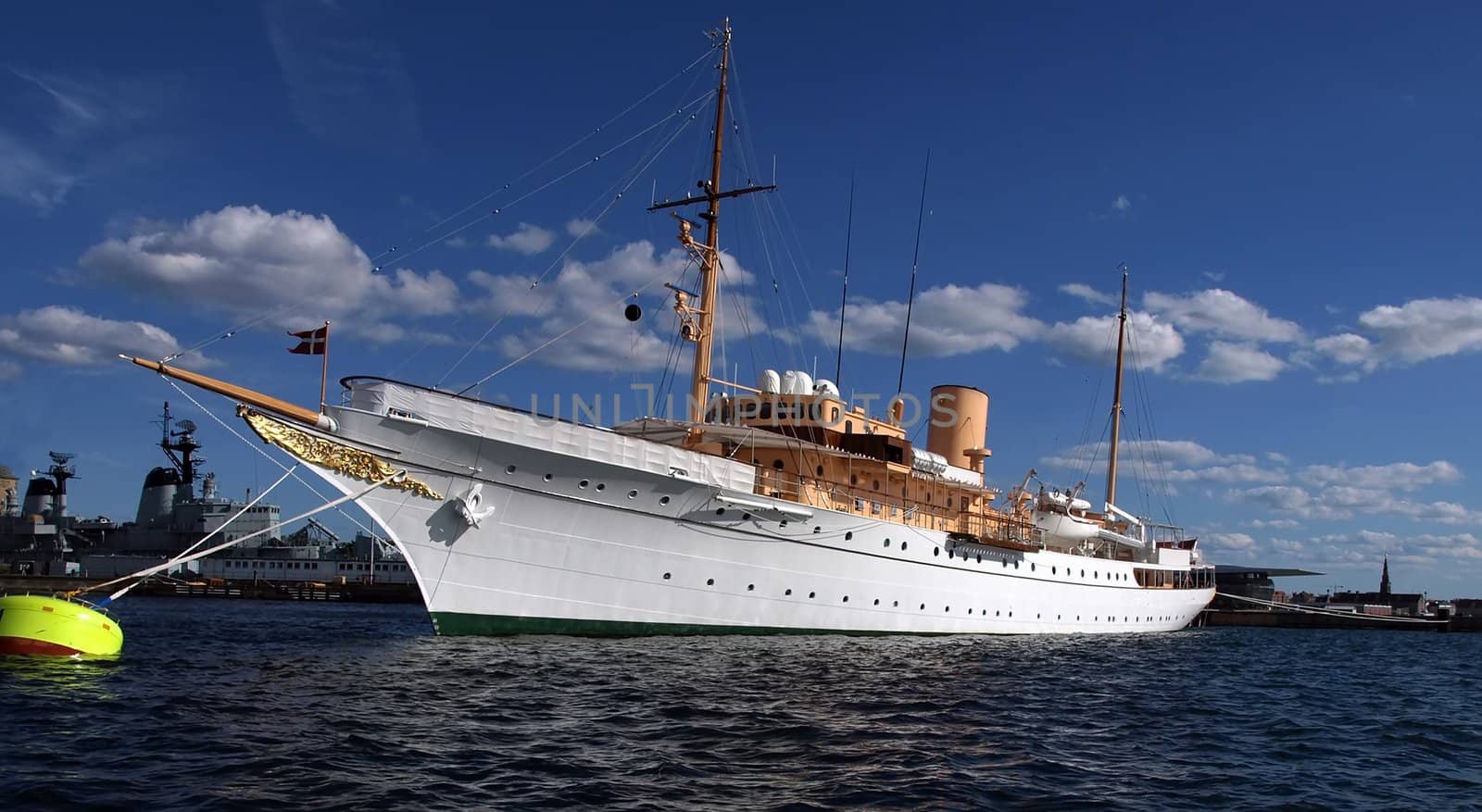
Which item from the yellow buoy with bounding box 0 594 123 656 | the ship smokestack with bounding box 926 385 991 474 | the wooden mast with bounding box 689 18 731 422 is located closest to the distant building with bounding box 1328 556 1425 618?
the ship smokestack with bounding box 926 385 991 474

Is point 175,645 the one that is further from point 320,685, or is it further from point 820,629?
point 820,629

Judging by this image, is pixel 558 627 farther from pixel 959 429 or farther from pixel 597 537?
pixel 959 429

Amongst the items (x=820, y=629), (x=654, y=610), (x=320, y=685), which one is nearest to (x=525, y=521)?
(x=654, y=610)

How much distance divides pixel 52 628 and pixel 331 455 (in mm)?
4692

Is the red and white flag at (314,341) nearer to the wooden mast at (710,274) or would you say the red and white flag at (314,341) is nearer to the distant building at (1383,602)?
the wooden mast at (710,274)

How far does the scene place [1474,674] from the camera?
83.0ft

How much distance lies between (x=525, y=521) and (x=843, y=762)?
9.83 m

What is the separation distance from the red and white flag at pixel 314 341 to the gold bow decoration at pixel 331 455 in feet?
4.64

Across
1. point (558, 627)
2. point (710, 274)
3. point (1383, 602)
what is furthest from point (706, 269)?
point (1383, 602)

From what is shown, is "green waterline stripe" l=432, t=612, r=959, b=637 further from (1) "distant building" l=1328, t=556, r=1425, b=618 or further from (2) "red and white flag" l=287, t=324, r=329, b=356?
(1) "distant building" l=1328, t=556, r=1425, b=618

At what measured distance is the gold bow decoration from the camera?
57.3ft

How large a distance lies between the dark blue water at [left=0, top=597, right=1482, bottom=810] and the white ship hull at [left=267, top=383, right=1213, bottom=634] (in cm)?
83

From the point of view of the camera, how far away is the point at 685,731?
1121 cm

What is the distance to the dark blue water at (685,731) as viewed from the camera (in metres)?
8.74
